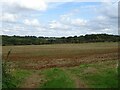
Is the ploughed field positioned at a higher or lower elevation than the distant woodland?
lower

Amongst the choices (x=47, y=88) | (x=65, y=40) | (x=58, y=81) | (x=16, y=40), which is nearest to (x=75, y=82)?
(x=58, y=81)

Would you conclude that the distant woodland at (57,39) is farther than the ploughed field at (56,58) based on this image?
Yes

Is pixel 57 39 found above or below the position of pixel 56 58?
above

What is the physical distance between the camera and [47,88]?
2180cm

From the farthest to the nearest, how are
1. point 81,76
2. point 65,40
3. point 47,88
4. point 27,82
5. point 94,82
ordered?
point 65,40 → point 81,76 → point 27,82 → point 94,82 → point 47,88

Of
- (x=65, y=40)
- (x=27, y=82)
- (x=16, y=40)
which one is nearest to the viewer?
(x=27, y=82)

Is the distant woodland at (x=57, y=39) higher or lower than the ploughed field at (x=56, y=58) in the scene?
higher

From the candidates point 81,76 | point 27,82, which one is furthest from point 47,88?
point 81,76

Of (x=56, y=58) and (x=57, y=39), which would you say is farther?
(x=57, y=39)

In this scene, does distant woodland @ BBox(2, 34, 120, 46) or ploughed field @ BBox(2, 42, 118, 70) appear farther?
distant woodland @ BBox(2, 34, 120, 46)

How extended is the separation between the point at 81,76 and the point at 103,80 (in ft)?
11.8

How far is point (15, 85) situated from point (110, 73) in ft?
21.8

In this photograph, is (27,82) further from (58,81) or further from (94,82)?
(94,82)

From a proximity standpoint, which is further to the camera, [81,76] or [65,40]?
[65,40]
